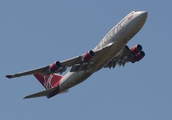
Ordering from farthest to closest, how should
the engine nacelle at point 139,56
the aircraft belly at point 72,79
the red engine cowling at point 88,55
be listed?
the engine nacelle at point 139,56 → the aircraft belly at point 72,79 → the red engine cowling at point 88,55

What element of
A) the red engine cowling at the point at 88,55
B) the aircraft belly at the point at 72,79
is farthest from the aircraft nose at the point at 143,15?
the aircraft belly at the point at 72,79

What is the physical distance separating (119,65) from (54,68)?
11651 mm

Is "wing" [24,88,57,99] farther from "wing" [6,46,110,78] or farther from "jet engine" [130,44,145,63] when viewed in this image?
"jet engine" [130,44,145,63]

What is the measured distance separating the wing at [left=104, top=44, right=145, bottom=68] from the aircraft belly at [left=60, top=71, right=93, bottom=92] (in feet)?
14.0

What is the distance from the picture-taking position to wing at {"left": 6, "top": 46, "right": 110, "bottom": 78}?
69.3 meters

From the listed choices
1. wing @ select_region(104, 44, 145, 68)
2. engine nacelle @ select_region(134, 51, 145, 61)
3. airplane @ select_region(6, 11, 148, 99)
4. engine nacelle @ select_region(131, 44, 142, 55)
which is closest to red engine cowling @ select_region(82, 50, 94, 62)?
airplane @ select_region(6, 11, 148, 99)

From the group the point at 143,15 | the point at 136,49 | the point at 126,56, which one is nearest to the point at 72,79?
the point at 126,56

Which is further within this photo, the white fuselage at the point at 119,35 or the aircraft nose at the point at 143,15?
the white fuselage at the point at 119,35

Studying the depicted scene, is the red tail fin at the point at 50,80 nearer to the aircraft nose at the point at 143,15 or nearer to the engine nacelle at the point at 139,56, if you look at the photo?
the engine nacelle at the point at 139,56

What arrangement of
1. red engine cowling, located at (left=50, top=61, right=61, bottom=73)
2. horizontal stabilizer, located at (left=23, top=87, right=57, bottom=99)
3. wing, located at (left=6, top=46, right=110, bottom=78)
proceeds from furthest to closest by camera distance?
→ horizontal stabilizer, located at (left=23, top=87, right=57, bottom=99) → red engine cowling, located at (left=50, top=61, right=61, bottom=73) → wing, located at (left=6, top=46, right=110, bottom=78)

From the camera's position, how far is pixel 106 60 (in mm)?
70625

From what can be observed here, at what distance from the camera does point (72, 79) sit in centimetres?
7475

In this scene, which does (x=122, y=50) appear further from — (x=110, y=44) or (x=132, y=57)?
(x=110, y=44)

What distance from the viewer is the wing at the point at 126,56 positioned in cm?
7531
